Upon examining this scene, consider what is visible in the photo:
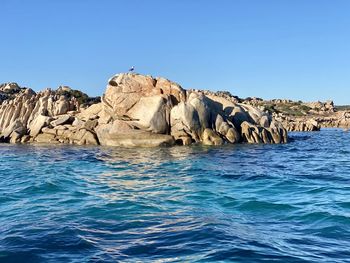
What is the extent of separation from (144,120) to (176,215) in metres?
30.6

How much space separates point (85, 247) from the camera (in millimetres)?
8836

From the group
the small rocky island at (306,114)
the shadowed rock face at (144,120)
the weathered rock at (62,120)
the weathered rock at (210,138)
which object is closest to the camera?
the weathered rock at (210,138)

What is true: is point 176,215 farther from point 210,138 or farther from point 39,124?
point 39,124

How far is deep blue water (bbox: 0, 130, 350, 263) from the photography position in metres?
8.56

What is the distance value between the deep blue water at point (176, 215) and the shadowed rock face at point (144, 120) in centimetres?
1843

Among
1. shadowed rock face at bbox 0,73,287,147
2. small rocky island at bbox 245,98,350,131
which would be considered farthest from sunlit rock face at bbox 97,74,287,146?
small rocky island at bbox 245,98,350,131

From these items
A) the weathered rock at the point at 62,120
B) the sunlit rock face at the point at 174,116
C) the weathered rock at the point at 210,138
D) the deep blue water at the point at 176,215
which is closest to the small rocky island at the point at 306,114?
the sunlit rock face at the point at 174,116

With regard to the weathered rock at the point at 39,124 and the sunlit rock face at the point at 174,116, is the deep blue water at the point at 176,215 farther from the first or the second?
the weathered rock at the point at 39,124

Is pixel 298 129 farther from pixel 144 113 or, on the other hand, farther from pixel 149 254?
pixel 149 254

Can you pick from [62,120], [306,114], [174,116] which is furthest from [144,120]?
[306,114]

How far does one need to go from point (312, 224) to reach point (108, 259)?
5518mm

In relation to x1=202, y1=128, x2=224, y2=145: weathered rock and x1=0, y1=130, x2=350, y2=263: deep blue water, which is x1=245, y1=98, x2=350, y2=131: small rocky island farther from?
x1=0, y1=130, x2=350, y2=263: deep blue water

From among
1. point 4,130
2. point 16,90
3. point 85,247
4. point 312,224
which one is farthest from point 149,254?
point 16,90

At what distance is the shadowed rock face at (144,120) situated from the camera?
4175cm
